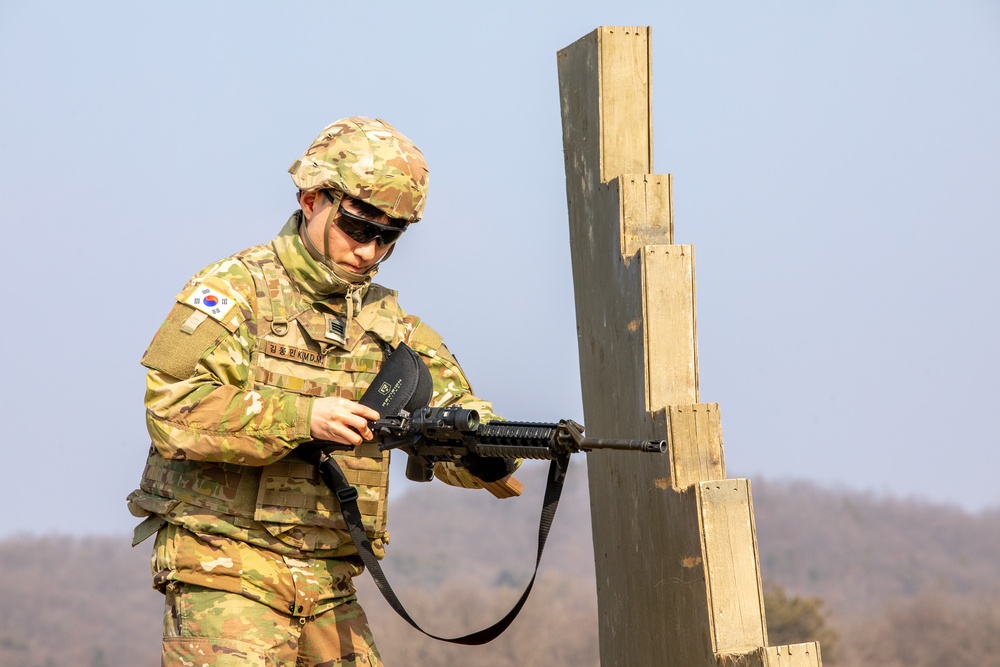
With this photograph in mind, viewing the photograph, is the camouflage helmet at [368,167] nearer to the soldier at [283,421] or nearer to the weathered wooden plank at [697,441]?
the soldier at [283,421]

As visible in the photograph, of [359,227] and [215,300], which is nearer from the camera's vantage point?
[215,300]

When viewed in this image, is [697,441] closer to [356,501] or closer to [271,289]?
[356,501]

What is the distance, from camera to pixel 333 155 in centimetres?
451

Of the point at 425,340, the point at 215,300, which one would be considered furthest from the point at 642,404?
the point at 215,300

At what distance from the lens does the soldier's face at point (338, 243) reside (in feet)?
14.7

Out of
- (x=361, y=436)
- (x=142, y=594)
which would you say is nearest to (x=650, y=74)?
(x=361, y=436)

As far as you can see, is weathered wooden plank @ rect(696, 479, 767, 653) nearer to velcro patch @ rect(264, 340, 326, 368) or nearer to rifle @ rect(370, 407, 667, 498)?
rifle @ rect(370, 407, 667, 498)

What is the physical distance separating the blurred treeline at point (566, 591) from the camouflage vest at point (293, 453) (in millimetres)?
12950

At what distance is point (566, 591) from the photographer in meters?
25.9

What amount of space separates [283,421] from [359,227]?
0.76m

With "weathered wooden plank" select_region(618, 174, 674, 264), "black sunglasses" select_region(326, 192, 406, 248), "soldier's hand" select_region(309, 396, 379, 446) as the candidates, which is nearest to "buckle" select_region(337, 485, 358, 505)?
"soldier's hand" select_region(309, 396, 379, 446)

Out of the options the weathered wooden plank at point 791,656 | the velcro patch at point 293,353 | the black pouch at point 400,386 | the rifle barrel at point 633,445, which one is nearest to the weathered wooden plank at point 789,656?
the weathered wooden plank at point 791,656

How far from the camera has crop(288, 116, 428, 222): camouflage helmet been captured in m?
4.46

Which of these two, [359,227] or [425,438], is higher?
[359,227]
